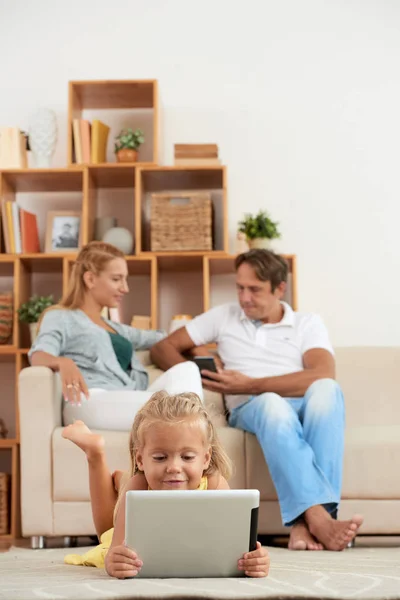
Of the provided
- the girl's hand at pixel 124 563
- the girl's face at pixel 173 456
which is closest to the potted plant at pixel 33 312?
the girl's face at pixel 173 456

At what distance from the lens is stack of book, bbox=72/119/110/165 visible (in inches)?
161

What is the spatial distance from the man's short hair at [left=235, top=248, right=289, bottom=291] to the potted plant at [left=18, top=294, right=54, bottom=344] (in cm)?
107

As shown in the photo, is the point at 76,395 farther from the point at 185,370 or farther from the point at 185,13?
the point at 185,13

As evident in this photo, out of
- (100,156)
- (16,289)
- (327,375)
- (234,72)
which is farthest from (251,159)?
(327,375)

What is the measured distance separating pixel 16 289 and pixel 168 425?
2484 mm

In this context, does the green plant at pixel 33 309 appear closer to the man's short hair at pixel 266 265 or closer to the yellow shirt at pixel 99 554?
the man's short hair at pixel 266 265

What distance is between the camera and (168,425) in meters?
1.66

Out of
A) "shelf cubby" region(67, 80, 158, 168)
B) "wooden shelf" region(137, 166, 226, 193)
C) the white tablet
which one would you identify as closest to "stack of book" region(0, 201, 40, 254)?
"shelf cubby" region(67, 80, 158, 168)

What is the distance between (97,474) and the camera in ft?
6.65

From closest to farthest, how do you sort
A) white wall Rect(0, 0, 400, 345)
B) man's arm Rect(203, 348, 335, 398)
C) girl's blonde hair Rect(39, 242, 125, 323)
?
man's arm Rect(203, 348, 335, 398), girl's blonde hair Rect(39, 242, 125, 323), white wall Rect(0, 0, 400, 345)

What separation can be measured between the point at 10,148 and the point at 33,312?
2.71ft

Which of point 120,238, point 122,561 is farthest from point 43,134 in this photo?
point 122,561

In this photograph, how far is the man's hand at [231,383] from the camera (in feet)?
9.98

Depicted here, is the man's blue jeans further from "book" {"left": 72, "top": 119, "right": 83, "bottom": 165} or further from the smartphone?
"book" {"left": 72, "top": 119, "right": 83, "bottom": 165}
